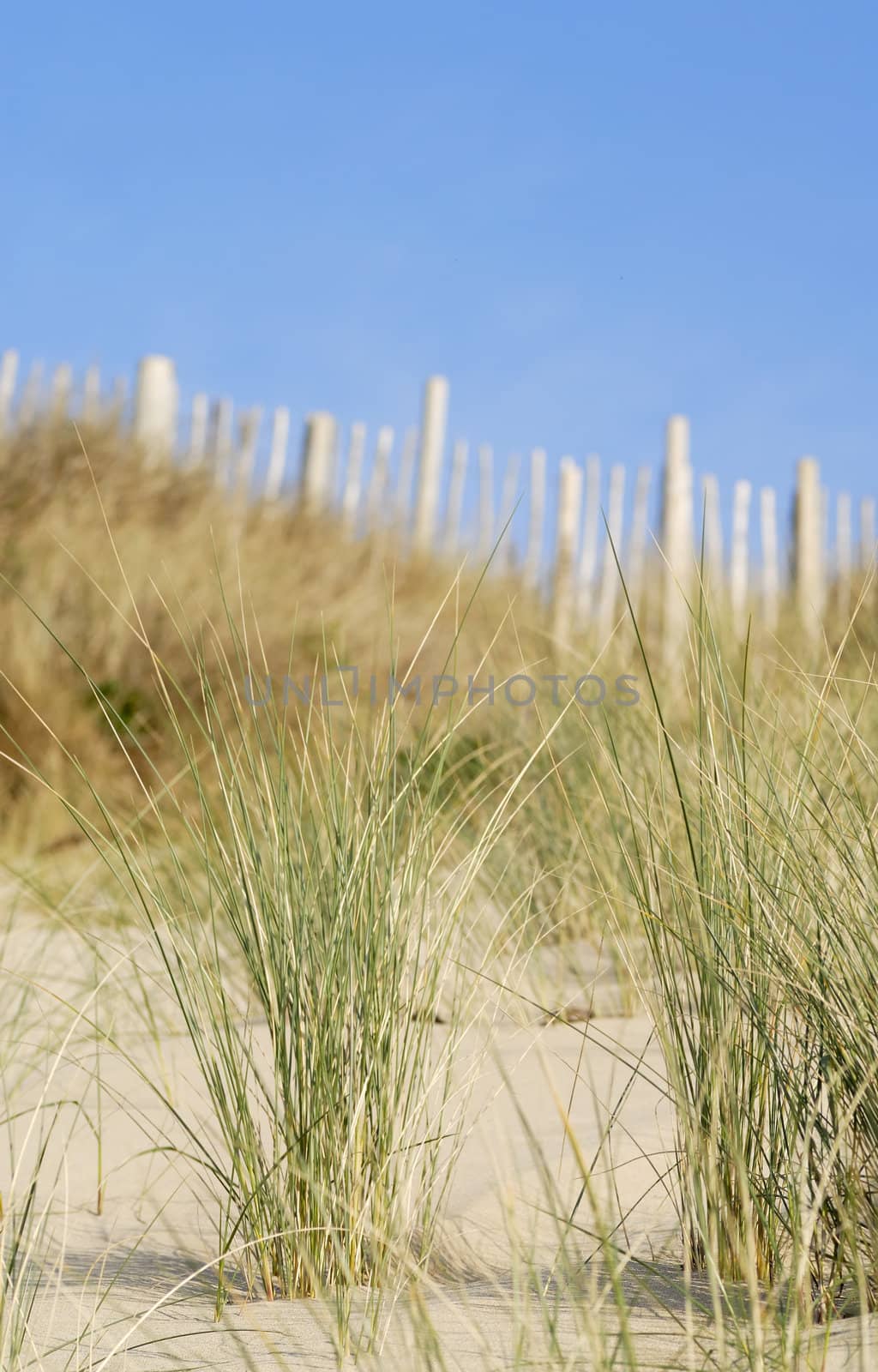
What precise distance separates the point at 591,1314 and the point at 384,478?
377 inches

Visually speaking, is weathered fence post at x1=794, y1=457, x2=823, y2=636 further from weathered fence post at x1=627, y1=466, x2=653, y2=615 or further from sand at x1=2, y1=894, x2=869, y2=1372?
sand at x1=2, y1=894, x2=869, y2=1372

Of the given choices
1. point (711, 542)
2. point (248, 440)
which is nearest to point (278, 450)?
point (248, 440)

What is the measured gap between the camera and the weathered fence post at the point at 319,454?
10078 millimetres

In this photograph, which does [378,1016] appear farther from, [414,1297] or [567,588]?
[567,588]

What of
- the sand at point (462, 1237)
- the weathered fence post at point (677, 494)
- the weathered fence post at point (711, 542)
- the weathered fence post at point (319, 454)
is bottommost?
the sand at point (462, 1237)

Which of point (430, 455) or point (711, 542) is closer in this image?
point (711, 542)

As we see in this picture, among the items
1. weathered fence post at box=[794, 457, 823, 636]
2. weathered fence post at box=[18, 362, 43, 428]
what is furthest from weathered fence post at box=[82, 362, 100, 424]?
weathered fence post at box=[794, 457, 823, 636]

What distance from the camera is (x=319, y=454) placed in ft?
33.2

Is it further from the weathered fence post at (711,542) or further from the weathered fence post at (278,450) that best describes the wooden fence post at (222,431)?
the weathered fence post at (711,542)

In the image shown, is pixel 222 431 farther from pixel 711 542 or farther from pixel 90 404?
pixel 711 542

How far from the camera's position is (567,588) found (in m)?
8.40

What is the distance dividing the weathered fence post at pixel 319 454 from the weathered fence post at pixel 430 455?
79 cm

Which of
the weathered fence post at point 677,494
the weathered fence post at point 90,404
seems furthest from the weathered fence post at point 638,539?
the weathered fence post at point 90,404

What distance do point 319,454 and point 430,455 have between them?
0.97 m
